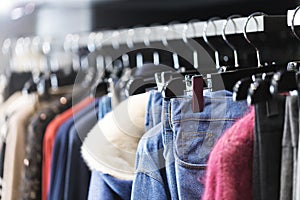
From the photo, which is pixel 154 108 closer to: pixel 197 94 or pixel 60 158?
pixel 197 94

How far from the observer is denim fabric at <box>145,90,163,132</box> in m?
0.85

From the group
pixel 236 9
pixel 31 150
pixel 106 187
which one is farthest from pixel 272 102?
pixel 236 9

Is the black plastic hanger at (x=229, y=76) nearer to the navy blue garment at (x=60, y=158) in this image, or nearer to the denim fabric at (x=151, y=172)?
the denim fabric at (x=151, y=172)

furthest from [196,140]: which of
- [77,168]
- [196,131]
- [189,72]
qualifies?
[77,168]

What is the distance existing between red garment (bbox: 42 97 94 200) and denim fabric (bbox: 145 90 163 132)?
0.89ft

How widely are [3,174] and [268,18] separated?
2.21 feet

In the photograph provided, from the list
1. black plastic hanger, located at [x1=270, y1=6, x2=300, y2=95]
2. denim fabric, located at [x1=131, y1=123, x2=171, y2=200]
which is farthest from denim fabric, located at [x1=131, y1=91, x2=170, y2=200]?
black plastic hanger, located at [x1=270, y1=6, x2=300, y2=95]

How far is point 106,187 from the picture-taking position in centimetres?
89

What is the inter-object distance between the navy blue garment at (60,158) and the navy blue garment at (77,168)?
2 centimetres

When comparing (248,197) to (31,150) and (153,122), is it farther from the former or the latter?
(31,150)

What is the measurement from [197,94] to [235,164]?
0.39 ft

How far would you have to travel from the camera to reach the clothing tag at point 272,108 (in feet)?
2.19

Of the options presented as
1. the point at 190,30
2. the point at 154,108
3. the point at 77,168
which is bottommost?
the point at 77,168

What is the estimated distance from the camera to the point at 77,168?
103 cm
